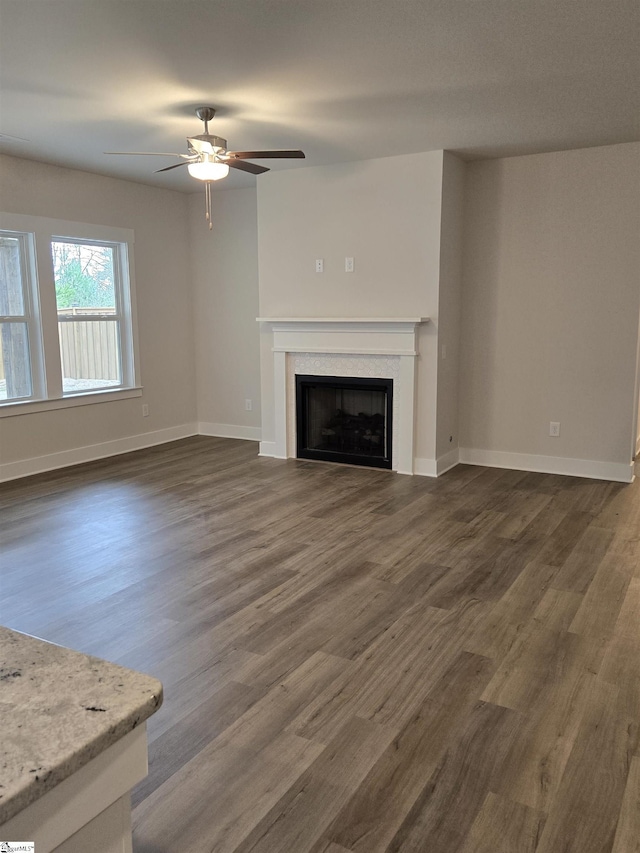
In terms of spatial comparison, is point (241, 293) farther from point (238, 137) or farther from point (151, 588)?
point (151, 588)

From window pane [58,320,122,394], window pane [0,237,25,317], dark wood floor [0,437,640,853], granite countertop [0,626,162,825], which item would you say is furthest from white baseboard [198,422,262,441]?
granite countertop [0,626,162,825]

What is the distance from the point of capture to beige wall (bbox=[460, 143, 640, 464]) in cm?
490

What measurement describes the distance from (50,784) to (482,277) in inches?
208

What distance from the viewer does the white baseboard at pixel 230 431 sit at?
22.5 ft

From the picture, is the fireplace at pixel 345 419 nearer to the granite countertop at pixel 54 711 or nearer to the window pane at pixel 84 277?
the window pane at pixel 84 277

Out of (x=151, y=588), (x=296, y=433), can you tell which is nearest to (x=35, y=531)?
(x=151, y=588)

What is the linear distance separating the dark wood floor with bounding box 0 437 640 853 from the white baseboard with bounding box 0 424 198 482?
406mm

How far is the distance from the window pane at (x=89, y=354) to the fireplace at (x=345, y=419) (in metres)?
1.84

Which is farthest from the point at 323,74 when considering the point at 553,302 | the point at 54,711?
the point at 54,711

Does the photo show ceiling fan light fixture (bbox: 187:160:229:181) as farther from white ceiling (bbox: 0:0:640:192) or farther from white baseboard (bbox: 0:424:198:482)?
white baseboard (bbox: 0:424:198:482)

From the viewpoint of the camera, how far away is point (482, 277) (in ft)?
17.8

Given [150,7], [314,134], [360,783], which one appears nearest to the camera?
[360,783]

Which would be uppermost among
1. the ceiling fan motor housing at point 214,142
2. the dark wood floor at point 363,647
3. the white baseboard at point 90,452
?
the ceiling fan motor housing at point 214,142

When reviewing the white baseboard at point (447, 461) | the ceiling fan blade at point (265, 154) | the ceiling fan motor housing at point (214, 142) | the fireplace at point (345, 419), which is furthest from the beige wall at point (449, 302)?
the ceiling fan motor housing at point (214, 142)
